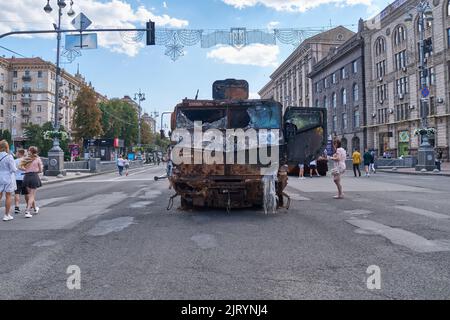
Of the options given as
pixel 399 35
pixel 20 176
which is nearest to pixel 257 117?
pixel 20 176

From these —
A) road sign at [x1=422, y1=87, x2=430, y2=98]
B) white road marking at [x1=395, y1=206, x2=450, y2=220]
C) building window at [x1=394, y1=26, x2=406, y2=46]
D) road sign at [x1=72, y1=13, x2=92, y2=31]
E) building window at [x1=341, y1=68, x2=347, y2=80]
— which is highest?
building window at [x1=394, y1=26, x2=406, y2=46]

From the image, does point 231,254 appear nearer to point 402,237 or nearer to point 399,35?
point 402,237

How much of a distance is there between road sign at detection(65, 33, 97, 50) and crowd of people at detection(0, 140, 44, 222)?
7.92 meters

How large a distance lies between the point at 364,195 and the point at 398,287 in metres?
8.74

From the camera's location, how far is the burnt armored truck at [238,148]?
7.93 metres

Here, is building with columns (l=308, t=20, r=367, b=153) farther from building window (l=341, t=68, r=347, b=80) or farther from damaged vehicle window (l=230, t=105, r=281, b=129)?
damaged vehicle window (l=230, t=105, r=281, b=129)

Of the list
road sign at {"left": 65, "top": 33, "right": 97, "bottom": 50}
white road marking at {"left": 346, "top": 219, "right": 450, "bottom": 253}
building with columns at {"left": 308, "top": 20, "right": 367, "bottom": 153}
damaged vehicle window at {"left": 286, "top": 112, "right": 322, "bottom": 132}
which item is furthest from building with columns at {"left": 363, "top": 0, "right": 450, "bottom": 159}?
white road marking at {"left": 346, "top": 219, "right": 450, "bottom": 253}

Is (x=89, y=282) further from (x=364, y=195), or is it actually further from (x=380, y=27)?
(x=380, y=27)

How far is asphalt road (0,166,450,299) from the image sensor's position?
3768mm

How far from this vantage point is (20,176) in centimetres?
973

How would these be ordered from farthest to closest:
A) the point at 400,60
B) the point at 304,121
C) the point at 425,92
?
the point at 400,60 < the point at 425,92 < the point at 304,121

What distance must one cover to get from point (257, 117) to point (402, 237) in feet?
13.0

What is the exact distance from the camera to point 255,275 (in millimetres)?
4199

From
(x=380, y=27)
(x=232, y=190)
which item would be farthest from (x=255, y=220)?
(x=380, y=27)
